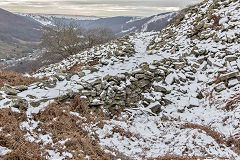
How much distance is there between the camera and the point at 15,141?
5441 mm

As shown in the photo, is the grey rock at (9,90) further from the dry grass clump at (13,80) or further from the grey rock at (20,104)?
the dry grass clump at (13,80)

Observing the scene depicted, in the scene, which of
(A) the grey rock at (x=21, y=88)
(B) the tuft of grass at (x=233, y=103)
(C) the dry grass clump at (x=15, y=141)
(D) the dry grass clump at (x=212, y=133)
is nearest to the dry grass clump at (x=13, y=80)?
(A) the grey rock at (x=21, y=88)

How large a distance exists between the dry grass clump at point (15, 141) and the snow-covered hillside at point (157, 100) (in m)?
0.20

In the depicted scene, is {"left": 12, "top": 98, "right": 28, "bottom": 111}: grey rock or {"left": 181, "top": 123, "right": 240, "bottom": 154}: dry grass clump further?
{"left": 12, "top": 98, "right": 28, "bottom": 111}: grey rock

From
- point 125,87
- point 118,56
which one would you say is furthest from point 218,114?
point 118,56

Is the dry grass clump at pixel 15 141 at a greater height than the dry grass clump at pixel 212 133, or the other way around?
the dry grass clump at pixel 15 141

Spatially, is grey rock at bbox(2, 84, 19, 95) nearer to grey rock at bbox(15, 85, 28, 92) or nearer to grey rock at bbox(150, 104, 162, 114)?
grey rock at bbox(15, 85, 28, 92)

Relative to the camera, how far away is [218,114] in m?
8.96

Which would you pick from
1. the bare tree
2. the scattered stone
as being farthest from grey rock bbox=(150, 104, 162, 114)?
the bare tree

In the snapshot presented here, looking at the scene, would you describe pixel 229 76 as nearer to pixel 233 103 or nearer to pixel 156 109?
pixel 233 103

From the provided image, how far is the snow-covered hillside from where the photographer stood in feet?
22.3

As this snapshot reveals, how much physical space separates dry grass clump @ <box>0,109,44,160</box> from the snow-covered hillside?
0.20 meters

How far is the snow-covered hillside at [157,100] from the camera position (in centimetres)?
680

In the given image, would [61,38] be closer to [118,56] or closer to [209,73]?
[118,56]
